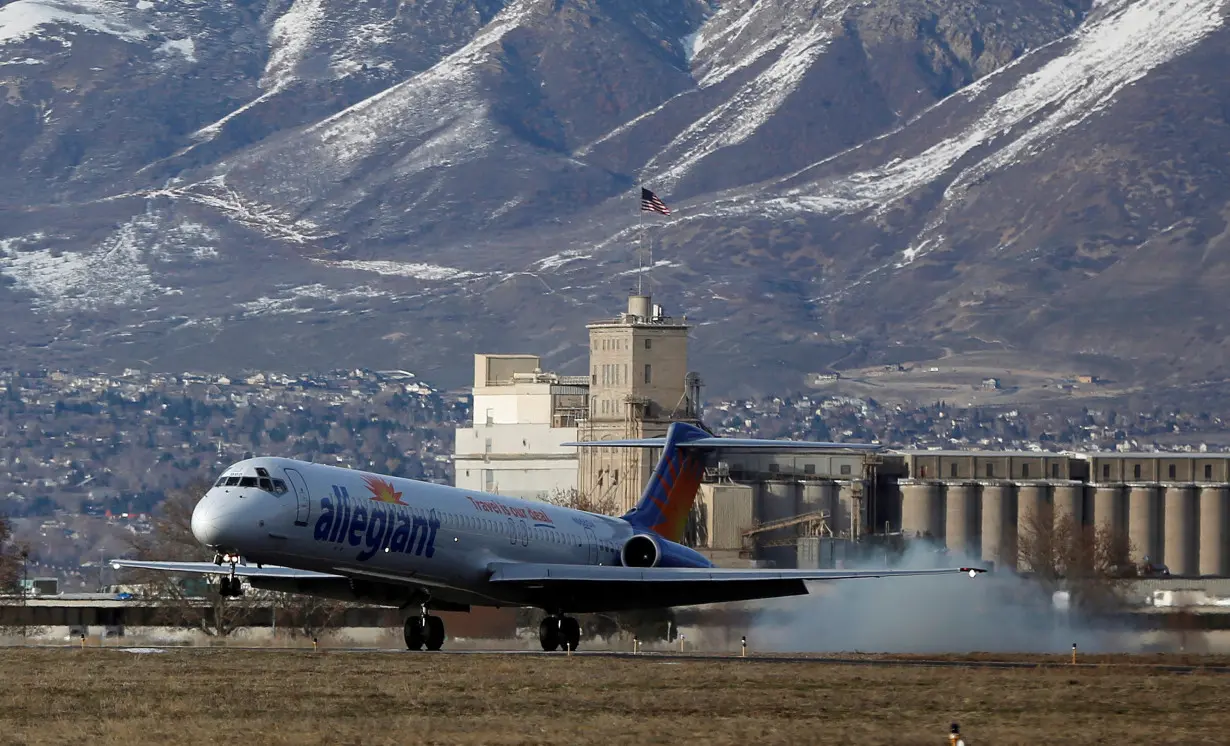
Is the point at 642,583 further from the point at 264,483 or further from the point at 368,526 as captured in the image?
the point at 264,483

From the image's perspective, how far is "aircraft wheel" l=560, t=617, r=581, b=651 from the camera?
74.8 m

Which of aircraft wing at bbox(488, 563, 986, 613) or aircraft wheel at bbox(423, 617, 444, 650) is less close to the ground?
aircraft wing at bbox(488, 563, 986, 613)

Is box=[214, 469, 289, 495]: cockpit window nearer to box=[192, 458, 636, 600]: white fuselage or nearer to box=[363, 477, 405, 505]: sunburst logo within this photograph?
box=[192, 458, 636, 600]: white fuselage

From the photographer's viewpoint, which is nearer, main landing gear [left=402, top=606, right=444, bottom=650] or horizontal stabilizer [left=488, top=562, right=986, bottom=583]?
horizontal stabilizer [left=488, top=562, right=986, bottom=583]

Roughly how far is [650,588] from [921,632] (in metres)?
13.7

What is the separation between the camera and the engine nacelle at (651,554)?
80188 mm

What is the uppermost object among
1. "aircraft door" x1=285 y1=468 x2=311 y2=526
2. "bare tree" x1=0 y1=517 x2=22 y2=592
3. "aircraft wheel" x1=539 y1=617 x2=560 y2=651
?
"aircraft door" x1=285 y1=468 x2=311 y2=526

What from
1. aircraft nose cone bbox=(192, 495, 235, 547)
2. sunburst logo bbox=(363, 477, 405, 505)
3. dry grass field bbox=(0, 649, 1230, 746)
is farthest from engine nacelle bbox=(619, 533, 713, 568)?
aircraft nose cone bbox=(192, 495, 235, 547)

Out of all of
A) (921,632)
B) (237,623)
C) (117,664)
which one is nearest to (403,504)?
(117,664)

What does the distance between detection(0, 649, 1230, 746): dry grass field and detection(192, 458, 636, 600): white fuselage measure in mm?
3817

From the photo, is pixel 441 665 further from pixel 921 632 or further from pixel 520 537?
pixel 921 632

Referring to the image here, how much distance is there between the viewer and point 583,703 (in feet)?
167

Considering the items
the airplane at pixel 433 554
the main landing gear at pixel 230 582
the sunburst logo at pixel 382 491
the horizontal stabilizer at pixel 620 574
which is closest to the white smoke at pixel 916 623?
the airplane at pixel 433 554

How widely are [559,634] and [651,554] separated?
633 cm
